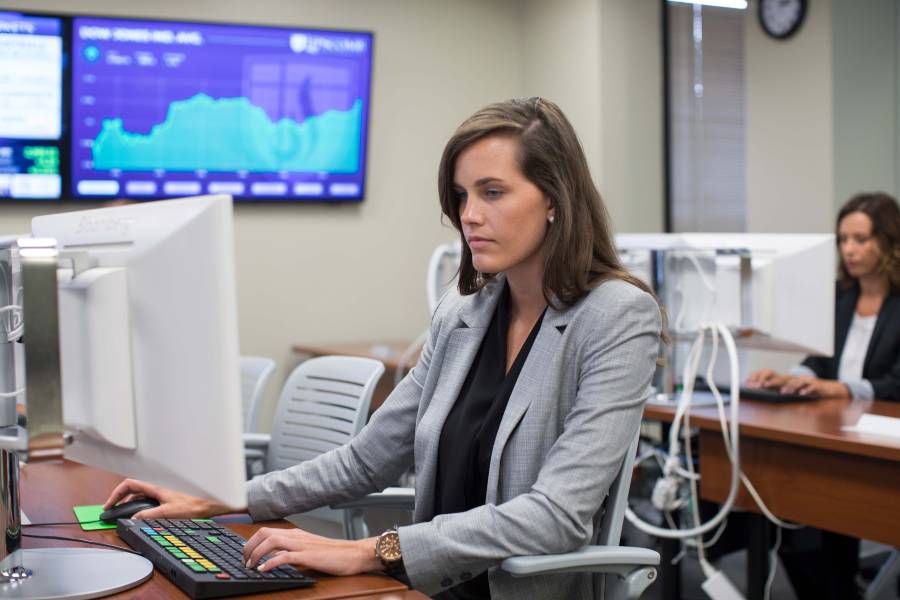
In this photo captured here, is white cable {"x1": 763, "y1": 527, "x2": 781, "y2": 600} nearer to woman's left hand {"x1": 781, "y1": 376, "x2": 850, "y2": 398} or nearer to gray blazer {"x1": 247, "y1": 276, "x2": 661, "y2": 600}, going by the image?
woman's left hand {"x1": 781, "y1": 376, "x2": 850, "y2": 398}

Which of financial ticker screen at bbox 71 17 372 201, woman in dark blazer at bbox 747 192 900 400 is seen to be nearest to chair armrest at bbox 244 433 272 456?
woman in dark blazer at bbox 747 192 900 400

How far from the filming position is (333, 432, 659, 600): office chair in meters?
1.44

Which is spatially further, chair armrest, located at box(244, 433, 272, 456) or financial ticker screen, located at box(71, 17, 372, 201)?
financial ticker screen, located at box(71, 17, 372, 201)

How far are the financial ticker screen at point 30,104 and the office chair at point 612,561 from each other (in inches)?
134

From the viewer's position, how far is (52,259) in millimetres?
1183

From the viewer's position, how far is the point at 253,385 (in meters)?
3.29

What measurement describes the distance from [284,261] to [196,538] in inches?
134

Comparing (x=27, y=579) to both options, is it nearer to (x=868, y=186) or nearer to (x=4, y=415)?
(x=4, y=415)

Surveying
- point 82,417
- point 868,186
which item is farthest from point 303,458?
point 868,186

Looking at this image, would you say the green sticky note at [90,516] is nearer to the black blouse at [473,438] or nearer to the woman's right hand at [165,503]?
the woman's right hand at [165,503]

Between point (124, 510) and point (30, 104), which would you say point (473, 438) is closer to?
point (124, 510)

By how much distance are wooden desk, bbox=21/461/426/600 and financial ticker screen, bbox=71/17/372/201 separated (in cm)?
245

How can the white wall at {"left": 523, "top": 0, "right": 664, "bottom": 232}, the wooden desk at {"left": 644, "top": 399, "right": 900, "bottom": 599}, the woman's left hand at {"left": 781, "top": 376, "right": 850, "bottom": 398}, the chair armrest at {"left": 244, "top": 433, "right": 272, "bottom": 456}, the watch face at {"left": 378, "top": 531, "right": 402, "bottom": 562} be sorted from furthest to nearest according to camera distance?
the white wall at {"left": 523, "top": 0, "right": 664, "bottom": 232} → the woman's left hand at {"left": 781, "top": 376, "right": 850, "bottom": 398} → the chair armrest at {"left": 244, "top": 433, "right": 272, "bottom": 456} → the wooden desk at {"left": 644, "top": 399, "right": 900, "bottom": 599} → the watch face at {"left": 378, "top": 531, "right": 402, "bottom": 562}

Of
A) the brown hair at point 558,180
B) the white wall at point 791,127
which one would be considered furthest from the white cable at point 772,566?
the white wall at point 791,127
